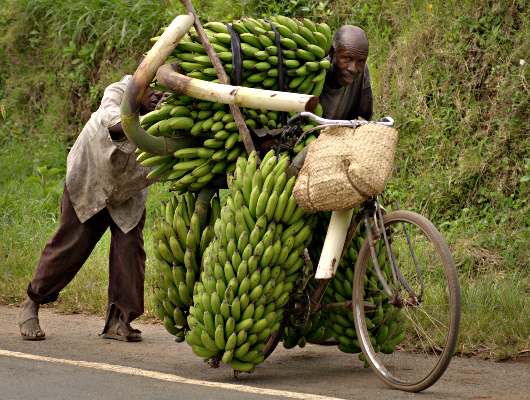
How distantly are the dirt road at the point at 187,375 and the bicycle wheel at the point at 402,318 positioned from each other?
0.47ft

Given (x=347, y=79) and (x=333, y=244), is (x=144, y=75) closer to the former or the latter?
(x=347, y=79)

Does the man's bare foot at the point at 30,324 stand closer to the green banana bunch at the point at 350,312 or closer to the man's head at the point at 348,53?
the green banana bunch at the point at 350,312

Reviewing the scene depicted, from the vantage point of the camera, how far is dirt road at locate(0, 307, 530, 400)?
3344mm

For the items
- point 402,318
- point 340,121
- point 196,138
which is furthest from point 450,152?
point 196,138

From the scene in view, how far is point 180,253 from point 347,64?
147 cm

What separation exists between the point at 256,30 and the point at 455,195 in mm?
3276

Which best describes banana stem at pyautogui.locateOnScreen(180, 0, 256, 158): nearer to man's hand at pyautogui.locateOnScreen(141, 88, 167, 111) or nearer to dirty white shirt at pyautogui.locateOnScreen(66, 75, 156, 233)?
man's hand at pyautogui.locateOnScreen(141, 88, 167, 111)

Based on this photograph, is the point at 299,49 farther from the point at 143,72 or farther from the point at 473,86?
the point at 473,86

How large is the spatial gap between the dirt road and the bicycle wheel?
14 cm

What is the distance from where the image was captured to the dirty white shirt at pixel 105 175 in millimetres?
4668

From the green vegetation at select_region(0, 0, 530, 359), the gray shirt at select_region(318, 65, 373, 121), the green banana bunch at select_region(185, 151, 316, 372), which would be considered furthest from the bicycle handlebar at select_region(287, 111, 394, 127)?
the green vegetation at select_region(0, 0, 530, 359)

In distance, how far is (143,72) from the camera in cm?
361

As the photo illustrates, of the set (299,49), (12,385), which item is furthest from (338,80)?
(12,385)

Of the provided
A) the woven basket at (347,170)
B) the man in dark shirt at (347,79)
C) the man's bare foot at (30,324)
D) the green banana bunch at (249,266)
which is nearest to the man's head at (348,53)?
the man in dark shirt at (347,79)
